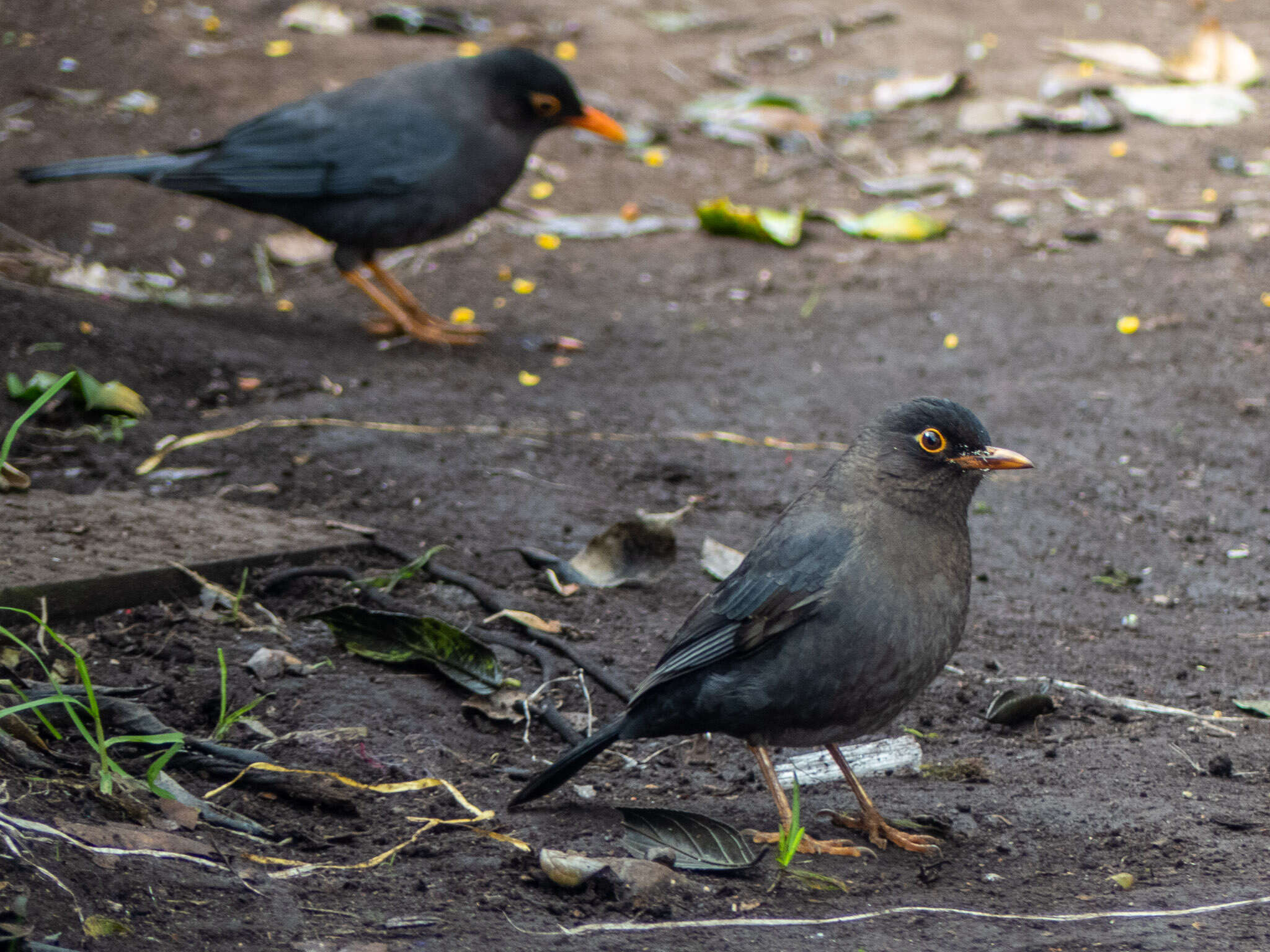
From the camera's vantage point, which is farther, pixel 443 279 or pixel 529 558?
pixel 443 279

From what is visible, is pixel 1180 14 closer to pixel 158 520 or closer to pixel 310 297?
pixel 310 297

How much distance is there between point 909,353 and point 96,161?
14.8 ft

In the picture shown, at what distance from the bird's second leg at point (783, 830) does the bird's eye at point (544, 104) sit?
4624 millimetres

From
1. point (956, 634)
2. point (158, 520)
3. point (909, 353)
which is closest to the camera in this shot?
point (956, 634)

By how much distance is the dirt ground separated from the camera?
2.42 m

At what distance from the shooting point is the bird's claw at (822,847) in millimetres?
2756

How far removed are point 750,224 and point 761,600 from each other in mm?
4915

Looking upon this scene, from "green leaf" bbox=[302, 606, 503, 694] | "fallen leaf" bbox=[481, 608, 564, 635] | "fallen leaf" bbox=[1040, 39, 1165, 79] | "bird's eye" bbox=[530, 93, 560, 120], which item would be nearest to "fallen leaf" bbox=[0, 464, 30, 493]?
"green leaf" bbox=[302, 606, 503, 694]

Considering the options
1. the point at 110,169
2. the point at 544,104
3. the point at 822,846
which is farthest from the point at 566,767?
the point at 110,169

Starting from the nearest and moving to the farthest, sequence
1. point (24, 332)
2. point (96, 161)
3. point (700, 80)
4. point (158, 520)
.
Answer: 1. point (158, 520)
2. point (24, 332)
3. point (96, 161)
4. point (700, 80)

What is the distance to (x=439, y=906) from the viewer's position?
2.35m

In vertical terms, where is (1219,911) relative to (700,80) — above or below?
above

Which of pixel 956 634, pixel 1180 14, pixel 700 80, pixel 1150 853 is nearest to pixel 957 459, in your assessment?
pixel 956 634

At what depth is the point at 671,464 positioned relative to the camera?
4.95 m
